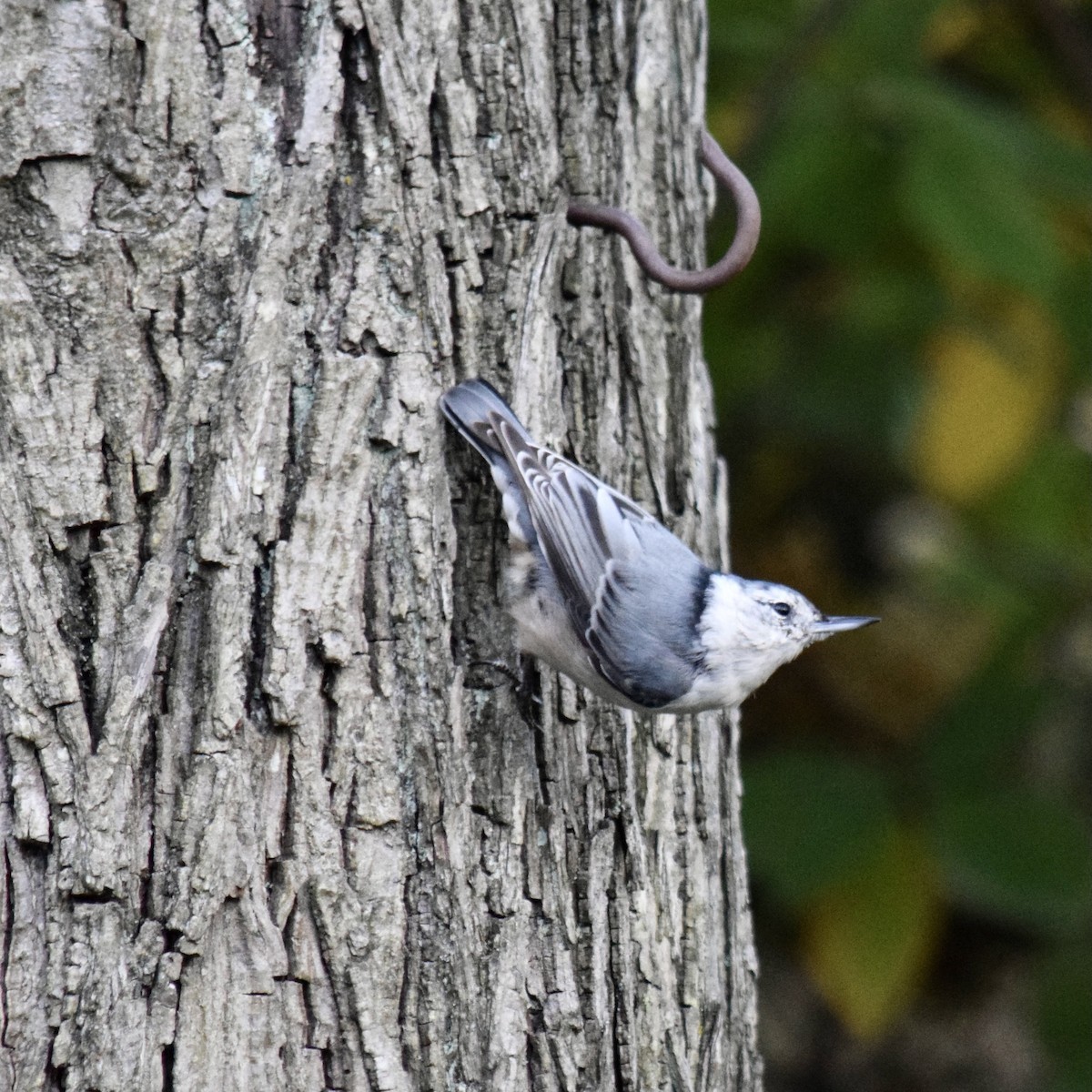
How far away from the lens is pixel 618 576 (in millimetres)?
2070

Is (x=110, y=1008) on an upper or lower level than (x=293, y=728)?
lower

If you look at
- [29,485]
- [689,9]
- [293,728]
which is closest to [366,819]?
[293,728]

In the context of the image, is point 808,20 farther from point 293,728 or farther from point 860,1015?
point 860,1015

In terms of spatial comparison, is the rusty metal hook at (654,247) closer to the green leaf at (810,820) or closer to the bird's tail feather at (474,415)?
the bird's tail feather at (474,415)

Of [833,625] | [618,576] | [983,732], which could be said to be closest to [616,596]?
[618,576]

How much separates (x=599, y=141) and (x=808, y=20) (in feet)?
3.94

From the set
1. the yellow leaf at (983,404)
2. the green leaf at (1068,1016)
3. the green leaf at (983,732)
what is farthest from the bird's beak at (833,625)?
the green leaf at (1068,1016)

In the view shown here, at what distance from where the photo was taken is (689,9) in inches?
82.3

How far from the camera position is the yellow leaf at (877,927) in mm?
3158

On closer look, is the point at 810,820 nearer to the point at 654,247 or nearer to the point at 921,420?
the point at 921,420

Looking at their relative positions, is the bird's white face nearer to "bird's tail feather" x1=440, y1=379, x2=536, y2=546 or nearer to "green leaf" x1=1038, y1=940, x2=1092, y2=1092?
"bird's tail feather" x1=440, y1=379, x2=536, y2=546

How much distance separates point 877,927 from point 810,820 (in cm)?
30

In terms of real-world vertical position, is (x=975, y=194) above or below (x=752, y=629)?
above

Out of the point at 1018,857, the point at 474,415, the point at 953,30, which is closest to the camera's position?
the point at 474,415
